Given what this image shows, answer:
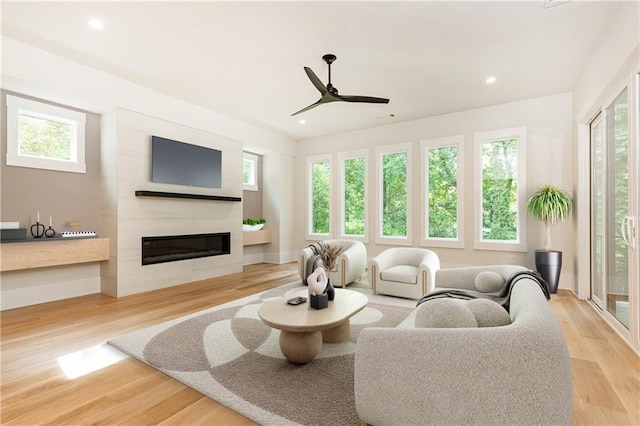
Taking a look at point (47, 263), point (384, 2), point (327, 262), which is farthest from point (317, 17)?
point (47, 263)

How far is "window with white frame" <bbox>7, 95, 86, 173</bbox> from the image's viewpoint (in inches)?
154

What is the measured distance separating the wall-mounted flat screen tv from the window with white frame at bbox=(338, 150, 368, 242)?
110 inches

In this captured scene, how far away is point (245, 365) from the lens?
2395mm

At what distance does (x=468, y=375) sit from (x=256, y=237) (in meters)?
6.17

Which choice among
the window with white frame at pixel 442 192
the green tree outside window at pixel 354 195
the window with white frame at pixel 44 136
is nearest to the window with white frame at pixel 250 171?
the green tree outside window at pixel 354 195

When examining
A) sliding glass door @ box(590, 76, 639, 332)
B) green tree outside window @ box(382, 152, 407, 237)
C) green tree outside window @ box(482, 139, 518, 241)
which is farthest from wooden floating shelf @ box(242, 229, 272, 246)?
sliding glass door @ box(590, 76, 639, 332)

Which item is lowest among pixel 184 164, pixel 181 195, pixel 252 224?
pixel 252 224

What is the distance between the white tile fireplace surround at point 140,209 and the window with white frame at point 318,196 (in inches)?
102

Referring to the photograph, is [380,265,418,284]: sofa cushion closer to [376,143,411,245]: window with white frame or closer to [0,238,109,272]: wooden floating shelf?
[376,143,411,245]: window with white frame

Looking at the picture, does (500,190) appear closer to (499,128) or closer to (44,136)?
(499,128)

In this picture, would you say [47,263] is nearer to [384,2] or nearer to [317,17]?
[317,17]

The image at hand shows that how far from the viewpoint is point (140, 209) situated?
475cm

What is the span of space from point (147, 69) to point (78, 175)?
5.99ft

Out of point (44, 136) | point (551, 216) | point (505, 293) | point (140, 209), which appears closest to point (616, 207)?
point (551, 216)
